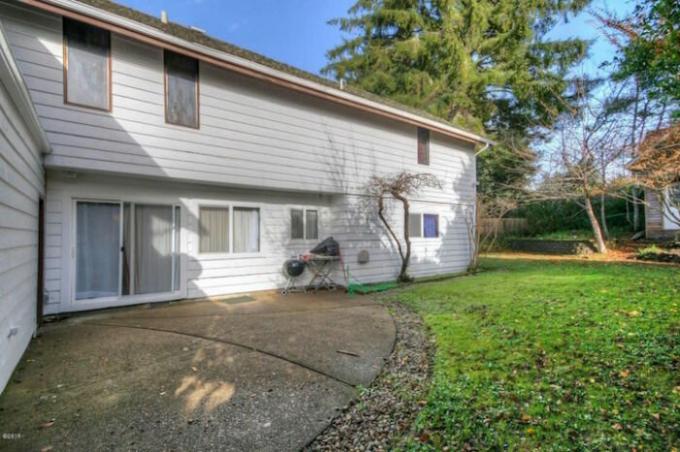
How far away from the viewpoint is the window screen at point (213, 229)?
23.0ft

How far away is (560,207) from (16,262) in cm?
1953

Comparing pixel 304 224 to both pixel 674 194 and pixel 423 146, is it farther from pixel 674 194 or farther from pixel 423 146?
pixel 674 194

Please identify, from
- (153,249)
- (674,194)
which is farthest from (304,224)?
(674,194)

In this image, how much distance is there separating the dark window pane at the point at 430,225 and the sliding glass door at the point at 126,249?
6809 mm

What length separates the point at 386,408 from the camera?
2.88 m

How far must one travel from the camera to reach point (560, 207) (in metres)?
17.2

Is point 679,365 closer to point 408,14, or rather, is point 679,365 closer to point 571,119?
point 571,119

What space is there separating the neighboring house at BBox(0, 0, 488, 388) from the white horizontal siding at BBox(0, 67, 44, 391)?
23 mm

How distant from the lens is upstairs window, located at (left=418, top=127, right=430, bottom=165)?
34.5 feet

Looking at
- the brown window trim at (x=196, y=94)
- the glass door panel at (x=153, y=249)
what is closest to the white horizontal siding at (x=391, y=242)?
the brown window trim at (x=196, y=94)

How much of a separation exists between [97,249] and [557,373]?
256 inches

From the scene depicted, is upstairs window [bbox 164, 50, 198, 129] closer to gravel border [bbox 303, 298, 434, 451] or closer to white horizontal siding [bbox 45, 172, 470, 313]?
white horizontal siding [bbox 45, 172, 470, 313]

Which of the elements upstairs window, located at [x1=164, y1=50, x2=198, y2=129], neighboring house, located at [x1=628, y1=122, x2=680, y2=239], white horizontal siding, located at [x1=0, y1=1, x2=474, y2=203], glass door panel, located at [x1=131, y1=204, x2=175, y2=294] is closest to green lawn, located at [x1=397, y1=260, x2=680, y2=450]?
white horizontal siding, located at [x1=0, y1=1, x2=474, y2=203]

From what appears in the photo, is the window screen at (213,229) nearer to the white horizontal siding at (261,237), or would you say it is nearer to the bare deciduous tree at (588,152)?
the white horizontal siding at (261,237)
